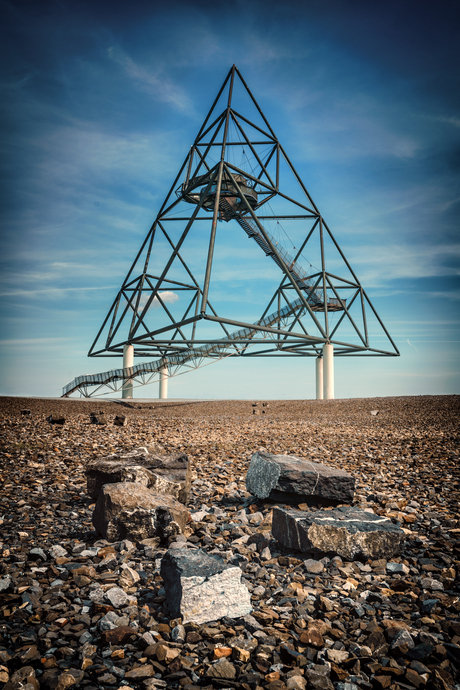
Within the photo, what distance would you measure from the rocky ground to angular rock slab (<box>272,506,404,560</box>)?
0.11 m

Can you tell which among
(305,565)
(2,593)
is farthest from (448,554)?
(2,593)

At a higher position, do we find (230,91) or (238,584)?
(230,91)

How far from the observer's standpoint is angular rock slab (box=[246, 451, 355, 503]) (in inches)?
187

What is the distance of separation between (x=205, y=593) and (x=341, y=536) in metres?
1.35

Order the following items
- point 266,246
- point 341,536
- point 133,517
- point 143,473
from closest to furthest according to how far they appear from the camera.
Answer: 1. point 341,536
2. point 133,517
3. point 143,473
4. point 266,246

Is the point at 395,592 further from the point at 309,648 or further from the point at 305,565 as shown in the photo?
the point at 309,648

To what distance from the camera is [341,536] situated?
3.47 m

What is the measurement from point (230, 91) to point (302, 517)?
2516 centimetres

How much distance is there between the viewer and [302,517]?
3637 mm

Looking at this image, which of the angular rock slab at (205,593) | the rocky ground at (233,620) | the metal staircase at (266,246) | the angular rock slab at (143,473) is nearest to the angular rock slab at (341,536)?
the rocky ground at (233,620)

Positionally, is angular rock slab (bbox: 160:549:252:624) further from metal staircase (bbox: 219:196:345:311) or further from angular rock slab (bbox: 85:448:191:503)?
metal staircase (bbox: 219:196:345:311)

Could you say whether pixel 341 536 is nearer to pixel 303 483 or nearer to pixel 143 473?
pixel 303 483

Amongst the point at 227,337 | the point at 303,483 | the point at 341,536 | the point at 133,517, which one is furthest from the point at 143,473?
the point at 227,337

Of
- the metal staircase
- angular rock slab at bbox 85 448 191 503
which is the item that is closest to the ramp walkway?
the metal staircase
